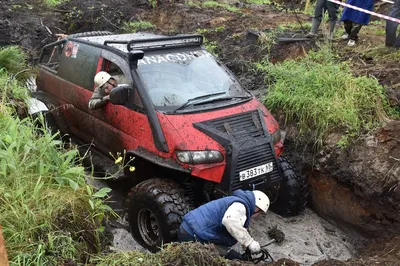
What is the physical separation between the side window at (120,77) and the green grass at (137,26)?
5.75 metres

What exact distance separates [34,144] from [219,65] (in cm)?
267

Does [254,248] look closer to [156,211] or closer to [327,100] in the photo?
[156,211]

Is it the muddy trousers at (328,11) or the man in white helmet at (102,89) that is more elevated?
A: the muddy trousers at (328,11)

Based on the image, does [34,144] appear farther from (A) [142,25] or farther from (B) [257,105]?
(A) [142,25]

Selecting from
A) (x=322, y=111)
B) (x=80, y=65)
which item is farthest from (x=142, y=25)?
(x=322, y=111)

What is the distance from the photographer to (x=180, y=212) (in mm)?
4543

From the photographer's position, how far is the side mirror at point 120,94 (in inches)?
194

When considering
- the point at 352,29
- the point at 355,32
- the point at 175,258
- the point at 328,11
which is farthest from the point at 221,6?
the point at 175,258

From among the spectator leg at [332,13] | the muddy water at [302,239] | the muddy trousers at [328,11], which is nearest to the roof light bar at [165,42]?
the muddy water at [302,239]

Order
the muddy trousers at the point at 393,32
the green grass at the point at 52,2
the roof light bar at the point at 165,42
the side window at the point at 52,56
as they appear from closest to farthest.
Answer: the roof light bar at the point at 165,42 < the side window at the point at 52,56 < the muddy trousers at the point at 393,32 < the green grass at the point at 52,2

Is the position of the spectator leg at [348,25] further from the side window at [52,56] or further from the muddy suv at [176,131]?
the side window at [52,56]

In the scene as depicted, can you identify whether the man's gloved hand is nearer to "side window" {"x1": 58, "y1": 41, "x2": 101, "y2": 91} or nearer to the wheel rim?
the wheel rim

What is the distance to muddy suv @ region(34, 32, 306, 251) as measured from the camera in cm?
464

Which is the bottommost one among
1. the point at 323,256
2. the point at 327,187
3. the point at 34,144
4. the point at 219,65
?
the point at 323,256
